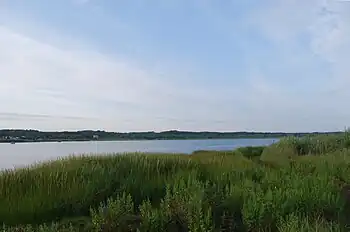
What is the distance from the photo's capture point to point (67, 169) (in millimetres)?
7895

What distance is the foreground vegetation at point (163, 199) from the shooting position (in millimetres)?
4656

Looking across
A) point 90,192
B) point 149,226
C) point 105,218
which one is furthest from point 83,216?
point 149,226

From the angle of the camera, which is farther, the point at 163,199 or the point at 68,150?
the point at 68,150

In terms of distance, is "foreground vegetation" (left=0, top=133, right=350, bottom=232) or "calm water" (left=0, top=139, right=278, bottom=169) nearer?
"foreground vegetation" (left=0, top=133, right=350, bottom=232)

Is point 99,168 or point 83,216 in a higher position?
point 99,168

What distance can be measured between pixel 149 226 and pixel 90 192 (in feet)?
7.28

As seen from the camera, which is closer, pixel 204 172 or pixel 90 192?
pixel 90 192

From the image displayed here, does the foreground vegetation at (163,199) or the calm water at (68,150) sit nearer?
the foreground vegetation at (163,199)

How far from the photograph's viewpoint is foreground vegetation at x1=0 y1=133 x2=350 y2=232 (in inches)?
183

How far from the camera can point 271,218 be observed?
4762mm

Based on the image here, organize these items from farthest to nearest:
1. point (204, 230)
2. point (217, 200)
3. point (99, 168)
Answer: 1. point (99, 168)
2. point (217, 200)
3. point (204, 230)

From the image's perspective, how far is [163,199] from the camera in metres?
6.40

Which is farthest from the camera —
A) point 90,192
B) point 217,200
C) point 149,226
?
point 90,192

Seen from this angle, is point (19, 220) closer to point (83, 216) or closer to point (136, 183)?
point (83, 216)
